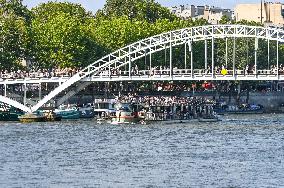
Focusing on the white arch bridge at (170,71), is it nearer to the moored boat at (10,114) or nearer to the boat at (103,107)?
the moored boat at (10,114)

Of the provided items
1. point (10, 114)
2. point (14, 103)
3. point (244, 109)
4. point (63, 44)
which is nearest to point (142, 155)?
point (10, 114)

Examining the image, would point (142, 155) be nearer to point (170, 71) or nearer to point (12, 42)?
point (170, 71)

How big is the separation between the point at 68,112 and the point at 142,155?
145 feet

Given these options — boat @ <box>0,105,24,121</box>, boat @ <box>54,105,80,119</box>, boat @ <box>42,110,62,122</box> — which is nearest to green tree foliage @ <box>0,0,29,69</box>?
boat @ <box>54,105,80,119</box>

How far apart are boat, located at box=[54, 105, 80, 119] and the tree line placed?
11.7 m

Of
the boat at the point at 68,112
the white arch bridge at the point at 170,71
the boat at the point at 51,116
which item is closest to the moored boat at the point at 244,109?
the white arch bridge at the point at 170,71

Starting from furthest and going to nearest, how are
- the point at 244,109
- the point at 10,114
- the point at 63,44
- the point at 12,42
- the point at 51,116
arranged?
1. the point at 244,109
2. the point at 63,44
3. the point at 12,42
4. the point at 10,114
5. the point at 51,116

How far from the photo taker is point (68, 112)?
433 ft

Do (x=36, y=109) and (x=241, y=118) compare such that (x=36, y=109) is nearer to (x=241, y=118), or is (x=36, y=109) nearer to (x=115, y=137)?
(x=241, y=118)

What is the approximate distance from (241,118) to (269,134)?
1221 inches

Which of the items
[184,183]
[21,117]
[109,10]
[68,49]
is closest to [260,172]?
[184,183]

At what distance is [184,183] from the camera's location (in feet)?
243

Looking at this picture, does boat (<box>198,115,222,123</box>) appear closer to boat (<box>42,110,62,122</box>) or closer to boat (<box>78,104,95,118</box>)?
boat (<box>42,110,62,122</box>)

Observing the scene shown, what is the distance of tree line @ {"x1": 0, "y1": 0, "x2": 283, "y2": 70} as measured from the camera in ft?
481
